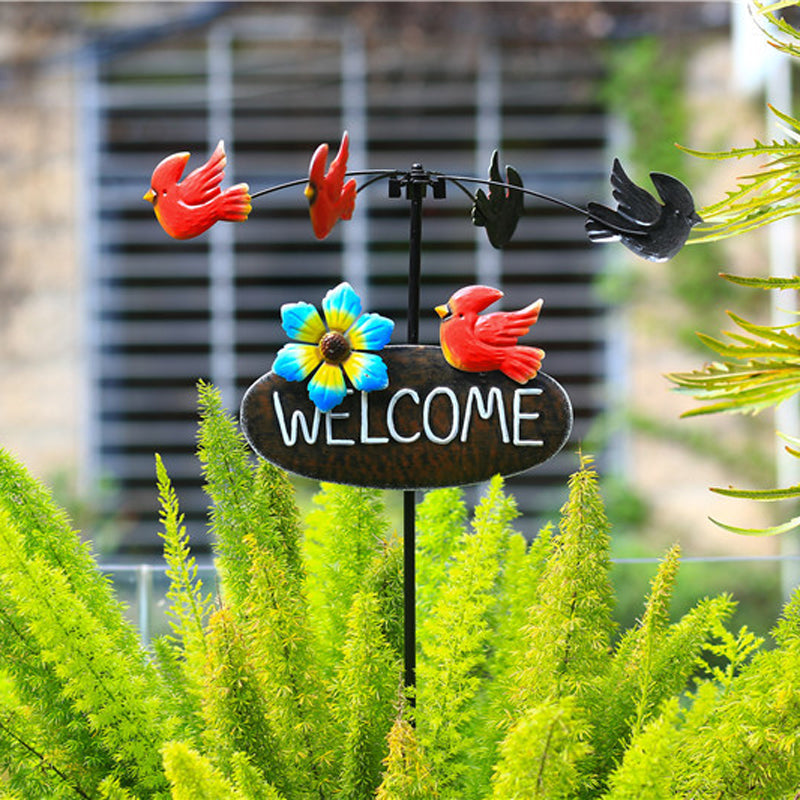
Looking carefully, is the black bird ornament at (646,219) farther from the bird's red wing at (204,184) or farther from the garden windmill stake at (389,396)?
the bird's red wing at (204,184)

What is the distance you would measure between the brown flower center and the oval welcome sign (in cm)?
2

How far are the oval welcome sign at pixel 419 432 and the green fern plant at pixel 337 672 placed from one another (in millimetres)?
25

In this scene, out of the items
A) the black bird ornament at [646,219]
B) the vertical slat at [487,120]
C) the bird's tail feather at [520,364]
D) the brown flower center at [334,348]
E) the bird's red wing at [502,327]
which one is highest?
the vertical slat at [487,120]

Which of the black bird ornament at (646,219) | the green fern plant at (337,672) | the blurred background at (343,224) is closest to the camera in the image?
the green fern plant at (337,672)

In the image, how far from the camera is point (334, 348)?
0.55 metres

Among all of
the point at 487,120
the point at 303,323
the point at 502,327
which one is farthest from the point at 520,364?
the point at 487,120

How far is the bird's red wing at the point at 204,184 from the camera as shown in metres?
0.56

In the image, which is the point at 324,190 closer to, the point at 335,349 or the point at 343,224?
the point at 335,349

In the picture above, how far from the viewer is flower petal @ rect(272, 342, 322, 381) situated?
1.83 ft

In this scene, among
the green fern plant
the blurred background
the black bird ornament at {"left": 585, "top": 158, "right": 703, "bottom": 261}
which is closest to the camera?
the green fern plant

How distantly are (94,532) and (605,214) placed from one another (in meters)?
2.02

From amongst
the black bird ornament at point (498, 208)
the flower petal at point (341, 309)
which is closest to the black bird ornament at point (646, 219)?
the black bird ornament at point (498, 208)

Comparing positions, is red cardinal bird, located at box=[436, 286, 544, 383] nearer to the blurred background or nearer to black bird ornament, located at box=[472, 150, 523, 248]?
black bird ornament, located at box=[472, 150, 523, 248]

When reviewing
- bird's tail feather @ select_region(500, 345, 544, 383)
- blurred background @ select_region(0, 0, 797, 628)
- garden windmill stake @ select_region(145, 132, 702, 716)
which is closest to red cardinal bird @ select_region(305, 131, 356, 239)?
garden windmill stake @ select_region(145, 132, 702, 716)
